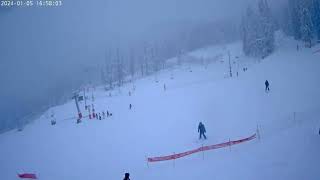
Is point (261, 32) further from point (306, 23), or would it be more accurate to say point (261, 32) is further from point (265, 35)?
point (306, 23)

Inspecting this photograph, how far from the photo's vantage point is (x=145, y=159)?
23250 millimetres

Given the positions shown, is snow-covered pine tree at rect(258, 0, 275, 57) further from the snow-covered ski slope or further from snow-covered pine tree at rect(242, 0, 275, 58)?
the snow-covered ski slope

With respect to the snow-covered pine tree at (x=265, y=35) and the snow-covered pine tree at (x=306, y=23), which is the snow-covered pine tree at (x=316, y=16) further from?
the snow-covered pine tree at (x=265, y=35)

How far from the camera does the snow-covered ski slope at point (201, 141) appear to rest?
678 inches

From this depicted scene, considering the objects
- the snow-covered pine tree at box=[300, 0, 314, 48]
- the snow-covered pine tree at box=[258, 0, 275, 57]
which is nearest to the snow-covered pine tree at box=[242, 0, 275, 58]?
the snow-covered pine tree at box=[258, 0, 275, 57]

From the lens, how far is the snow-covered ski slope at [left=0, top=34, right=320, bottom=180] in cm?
1722

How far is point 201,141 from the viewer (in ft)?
80.5

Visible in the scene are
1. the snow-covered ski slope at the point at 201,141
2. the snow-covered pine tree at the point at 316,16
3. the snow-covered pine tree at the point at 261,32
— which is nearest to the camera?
the snow-covered ski slope at the point at 201,141

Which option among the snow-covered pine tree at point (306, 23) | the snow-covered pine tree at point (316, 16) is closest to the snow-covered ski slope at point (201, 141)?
the snow-covered pine tree at point (306, 23)

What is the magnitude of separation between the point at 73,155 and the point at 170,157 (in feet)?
34.7

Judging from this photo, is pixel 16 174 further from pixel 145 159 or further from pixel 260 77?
pixel 260 77

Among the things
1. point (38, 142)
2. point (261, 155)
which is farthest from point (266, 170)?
point (38, 142)

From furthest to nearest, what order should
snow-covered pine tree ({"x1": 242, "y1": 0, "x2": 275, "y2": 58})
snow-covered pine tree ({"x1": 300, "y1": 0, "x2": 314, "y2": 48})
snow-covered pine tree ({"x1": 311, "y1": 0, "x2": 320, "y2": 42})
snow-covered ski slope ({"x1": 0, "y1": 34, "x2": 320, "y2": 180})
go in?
snow-covered pine tree ({"x1": 242, "y1": 0, "x2": 275, "y2": 58}), snow-covered pine tree ({"x1": 311, "y1": 0, "x2": 320, "y2": 42}), snow-covered pine tree ({"x1": 300, "y1": 0, "x2": 314, "y2": 48}), snow-covered ski slope ({"x1": 0, "y1": 34, "x2": 320, "y2": 180})

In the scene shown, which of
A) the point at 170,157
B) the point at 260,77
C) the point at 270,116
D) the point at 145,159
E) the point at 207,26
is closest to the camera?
the point at 170,157
